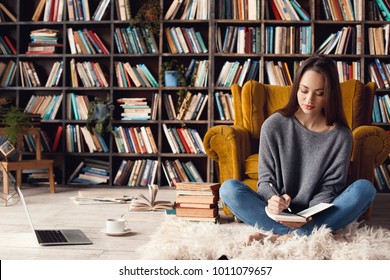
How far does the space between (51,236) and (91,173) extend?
8.20 feet

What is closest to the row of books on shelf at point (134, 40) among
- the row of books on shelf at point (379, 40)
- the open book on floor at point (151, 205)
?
the open book on floor at point (151, 205)

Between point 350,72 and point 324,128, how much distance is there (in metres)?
2.33

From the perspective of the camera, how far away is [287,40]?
485cm

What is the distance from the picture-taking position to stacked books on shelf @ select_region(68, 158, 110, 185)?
5047 mm

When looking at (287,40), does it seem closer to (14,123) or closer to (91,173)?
(91,173)

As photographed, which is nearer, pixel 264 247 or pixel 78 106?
pixel 264 247

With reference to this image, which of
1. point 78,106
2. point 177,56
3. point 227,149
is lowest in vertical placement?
point 227,149

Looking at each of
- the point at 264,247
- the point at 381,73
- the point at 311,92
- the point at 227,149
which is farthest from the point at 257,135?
the point at 381,73

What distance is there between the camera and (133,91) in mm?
5262

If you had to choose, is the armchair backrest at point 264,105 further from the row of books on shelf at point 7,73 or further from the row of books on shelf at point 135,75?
Answer: the row of books on shelf at point 7,73

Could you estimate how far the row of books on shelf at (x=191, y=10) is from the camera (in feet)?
16.1

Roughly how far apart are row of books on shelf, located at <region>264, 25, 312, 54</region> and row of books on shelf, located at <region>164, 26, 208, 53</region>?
→ 0.61 metres
